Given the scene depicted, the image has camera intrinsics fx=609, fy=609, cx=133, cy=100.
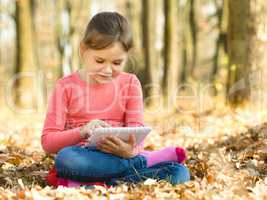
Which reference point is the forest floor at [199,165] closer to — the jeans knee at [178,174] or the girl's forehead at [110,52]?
the jeans knee at [178,174]

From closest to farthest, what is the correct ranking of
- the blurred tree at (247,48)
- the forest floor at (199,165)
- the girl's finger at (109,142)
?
the forest floor at (199,165)
the girl's finger at (109,142)
the blurred tree at (247,48)

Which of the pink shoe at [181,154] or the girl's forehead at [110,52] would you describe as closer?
the girl's forehead at [110,52]

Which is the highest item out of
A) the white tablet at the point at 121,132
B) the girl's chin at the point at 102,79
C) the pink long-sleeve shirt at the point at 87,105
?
the girl's chin at the point at 102,79

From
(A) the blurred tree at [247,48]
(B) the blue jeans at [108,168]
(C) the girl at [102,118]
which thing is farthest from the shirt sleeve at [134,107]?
(A) the blurred tree at [247,48]

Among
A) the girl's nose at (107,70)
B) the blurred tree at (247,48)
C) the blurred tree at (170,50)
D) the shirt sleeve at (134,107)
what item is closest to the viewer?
the girl's nose at (107,70)

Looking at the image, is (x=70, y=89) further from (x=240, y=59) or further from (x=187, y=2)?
(x=187, y=2)

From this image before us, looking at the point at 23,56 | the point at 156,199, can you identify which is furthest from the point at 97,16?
the point at 23,56

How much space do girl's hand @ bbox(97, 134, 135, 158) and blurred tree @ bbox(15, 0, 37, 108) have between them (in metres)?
10.1

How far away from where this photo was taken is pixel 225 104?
9.29m

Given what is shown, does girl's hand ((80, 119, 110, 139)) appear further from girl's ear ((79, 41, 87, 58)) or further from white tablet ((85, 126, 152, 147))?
girl's ear ((79, 41, 87, 58))

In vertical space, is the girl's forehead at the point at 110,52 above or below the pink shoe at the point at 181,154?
above

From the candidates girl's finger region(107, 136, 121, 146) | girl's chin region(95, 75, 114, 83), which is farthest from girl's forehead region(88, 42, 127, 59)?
girl's finger region(107, 136, 121, 146)

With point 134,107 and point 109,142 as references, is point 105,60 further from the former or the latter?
point 109,142

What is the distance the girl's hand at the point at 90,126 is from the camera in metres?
3.96
